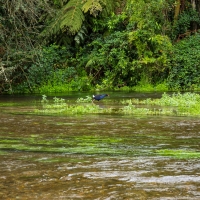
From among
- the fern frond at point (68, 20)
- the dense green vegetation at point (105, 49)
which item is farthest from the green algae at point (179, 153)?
the fern frond at point (68, 20)

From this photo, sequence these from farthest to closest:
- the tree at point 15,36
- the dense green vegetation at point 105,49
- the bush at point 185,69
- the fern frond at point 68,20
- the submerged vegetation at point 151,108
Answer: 1. the fern frond at point 68,20
2. the bush at point 185,69
3. the dense green vegetation at point 105,49
4. the tree at point 15,36
5. the submerged vegetation at point 151,108

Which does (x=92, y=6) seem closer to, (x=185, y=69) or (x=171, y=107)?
(x=185, y=69)

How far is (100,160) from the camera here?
773 cm

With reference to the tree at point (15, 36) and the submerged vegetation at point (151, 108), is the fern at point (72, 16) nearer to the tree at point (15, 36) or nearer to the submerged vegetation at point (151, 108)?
the tree at point (15, 36)

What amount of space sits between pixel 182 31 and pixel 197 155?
22.1 meters

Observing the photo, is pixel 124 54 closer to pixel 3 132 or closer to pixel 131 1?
pixel 131 1

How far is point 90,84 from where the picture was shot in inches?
1072

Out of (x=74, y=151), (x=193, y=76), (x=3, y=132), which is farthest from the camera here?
(x=193, y=76)

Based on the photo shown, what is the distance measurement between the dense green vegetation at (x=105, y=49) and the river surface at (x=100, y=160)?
13093mm

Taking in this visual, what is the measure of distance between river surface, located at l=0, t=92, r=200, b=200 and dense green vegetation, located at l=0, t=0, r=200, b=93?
13093 millimetres

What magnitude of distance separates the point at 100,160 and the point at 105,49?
19.5 meters

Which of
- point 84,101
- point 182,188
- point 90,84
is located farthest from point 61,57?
point 182,188

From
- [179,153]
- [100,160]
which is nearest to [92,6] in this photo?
[179,153]

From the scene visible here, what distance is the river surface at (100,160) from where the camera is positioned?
237 inches
